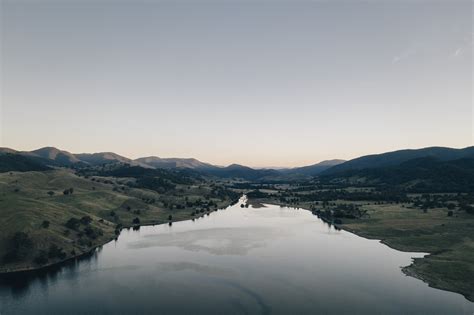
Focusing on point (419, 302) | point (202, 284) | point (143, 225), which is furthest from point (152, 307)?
point (143, 225)

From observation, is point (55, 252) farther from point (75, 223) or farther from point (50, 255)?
point (75, 223)

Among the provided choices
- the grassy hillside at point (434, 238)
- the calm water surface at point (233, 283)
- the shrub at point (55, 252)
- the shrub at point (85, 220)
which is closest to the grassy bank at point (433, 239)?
the grassy hillside at point (434, 238)

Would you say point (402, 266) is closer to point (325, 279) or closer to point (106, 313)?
point (325, 279)

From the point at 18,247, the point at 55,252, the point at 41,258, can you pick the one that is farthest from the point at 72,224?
the point at 41,258

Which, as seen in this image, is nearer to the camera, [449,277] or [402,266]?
[449,277]

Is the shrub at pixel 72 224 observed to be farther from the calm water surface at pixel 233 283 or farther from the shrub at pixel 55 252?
the shrub at pixel 55 252

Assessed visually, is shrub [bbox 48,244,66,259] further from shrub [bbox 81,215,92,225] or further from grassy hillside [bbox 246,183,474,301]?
grassy hillside [bbox 246,183,474,301]
